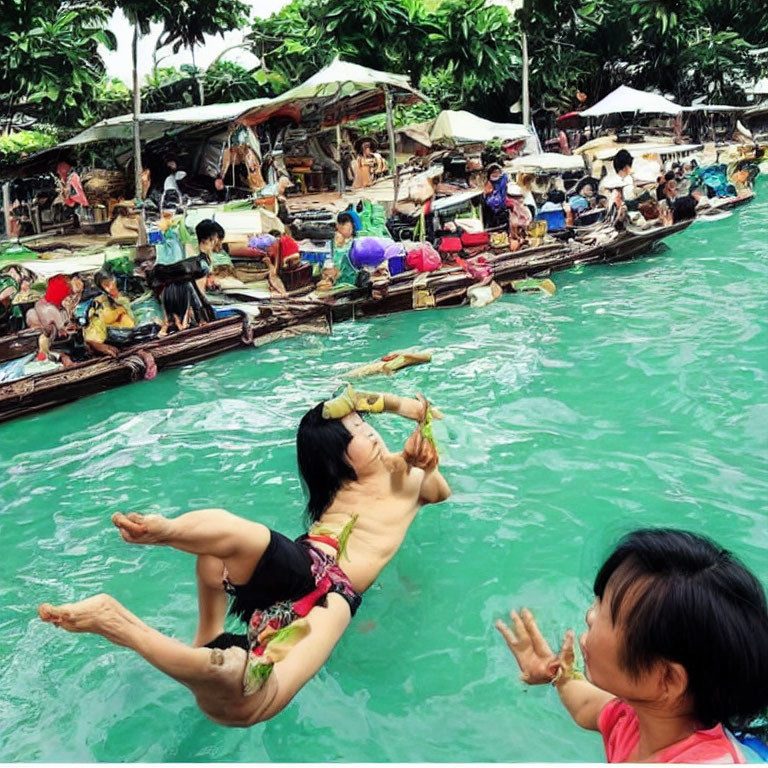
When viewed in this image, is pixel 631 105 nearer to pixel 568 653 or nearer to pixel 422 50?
pixel 422 50

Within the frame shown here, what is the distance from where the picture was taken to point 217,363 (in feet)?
28.1

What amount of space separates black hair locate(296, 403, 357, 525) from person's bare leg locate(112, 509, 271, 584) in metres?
0.76

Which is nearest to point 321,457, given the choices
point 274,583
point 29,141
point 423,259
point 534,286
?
point 274,583

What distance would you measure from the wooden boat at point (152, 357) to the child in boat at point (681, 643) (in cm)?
654

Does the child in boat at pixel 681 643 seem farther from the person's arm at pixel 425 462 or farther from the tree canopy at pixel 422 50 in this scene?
the tree canopy at pixel 422 50

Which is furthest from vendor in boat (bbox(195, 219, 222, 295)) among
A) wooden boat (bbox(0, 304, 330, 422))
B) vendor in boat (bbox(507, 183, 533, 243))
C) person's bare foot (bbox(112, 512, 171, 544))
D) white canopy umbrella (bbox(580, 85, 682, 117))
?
white canopy umbrella (bbox(580, 85, 682, 117))

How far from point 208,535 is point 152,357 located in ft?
19.3

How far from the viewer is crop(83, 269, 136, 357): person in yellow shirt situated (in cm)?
784

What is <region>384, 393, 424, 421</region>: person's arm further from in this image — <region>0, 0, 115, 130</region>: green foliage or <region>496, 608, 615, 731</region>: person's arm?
<region>0, 0, 115, 130</region>: green foliage

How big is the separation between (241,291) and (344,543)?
725 cm

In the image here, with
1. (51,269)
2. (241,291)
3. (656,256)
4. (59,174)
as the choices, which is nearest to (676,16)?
(656,256)

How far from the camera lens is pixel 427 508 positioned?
501cm

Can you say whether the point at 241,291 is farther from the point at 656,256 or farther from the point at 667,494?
the point at 656,256

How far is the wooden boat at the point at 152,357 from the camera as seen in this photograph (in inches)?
284
